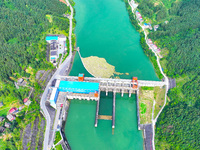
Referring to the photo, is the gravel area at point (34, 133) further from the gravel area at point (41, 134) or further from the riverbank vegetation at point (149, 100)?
the riverbank vegetation at point (149, 100)

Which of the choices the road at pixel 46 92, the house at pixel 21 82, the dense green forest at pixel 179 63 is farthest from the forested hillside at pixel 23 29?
the dense green forest at pixel 179 63

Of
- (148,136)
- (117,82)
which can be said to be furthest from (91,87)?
(148,136)

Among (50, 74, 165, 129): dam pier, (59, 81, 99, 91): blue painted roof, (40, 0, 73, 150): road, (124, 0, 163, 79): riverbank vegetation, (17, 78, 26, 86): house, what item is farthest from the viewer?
(124, 0, 163, 79): riverbank vegetation

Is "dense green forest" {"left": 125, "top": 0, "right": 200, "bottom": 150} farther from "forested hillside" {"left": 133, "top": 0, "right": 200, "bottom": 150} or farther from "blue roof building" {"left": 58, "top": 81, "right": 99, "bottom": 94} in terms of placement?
"blue roof building" {"left": 58, "top": 81, "right": 99, "bottom": 94}

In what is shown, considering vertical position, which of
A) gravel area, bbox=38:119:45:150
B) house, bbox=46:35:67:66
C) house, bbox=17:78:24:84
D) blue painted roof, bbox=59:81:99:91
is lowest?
gravel area, bbox=38:119:45:150

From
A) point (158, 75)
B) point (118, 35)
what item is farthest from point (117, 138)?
point (118, 35)

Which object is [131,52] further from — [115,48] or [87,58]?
[87,58]

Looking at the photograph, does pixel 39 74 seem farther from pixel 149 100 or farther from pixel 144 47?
pixel 144 47

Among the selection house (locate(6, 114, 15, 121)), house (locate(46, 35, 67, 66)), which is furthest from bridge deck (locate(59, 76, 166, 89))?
house (locate(6, 114, 15, 121))
